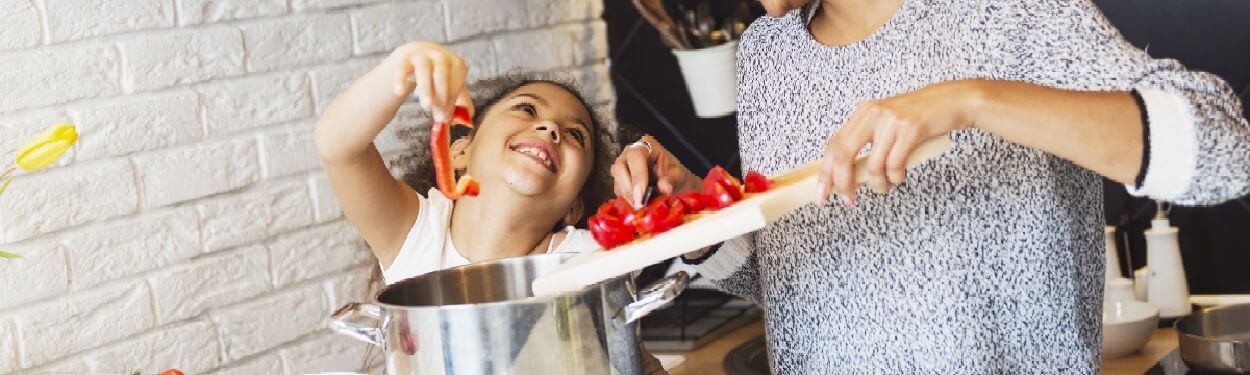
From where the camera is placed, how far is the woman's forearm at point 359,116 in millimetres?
1086

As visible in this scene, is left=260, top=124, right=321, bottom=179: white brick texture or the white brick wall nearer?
the white brick wall

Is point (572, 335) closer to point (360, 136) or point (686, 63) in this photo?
point (360, 136)

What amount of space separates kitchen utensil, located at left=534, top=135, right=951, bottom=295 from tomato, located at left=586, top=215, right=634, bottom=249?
0.04m

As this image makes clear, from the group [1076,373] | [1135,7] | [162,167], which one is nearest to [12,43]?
[162,167]

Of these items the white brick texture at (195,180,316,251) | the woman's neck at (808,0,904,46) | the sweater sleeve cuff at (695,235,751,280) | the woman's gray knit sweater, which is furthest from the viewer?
the white brick texture at (195,180,316,251)

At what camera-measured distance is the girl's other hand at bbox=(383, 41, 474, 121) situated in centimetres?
91

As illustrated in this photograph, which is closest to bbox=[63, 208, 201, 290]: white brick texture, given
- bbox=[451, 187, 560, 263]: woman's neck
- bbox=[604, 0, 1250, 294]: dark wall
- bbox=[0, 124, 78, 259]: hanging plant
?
bbox=[451, 187, 560, 263]: woman's neck

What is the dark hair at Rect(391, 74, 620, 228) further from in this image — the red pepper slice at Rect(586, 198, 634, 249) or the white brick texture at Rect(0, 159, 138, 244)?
the red pepper slice at Rect(586, 198, 634, 249)

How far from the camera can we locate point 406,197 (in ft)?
4.92

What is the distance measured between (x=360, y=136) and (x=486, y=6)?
90 centimetres

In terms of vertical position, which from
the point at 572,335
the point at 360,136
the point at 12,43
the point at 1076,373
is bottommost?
the point at 1076,373

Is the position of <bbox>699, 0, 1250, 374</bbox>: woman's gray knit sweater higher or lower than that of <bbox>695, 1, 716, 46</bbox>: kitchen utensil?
lower

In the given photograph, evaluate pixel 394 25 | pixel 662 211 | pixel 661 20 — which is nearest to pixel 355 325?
pixel 662 211

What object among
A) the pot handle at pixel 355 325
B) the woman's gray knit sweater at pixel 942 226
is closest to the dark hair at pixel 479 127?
the woman's gray knit sweater at pixel 942 226
